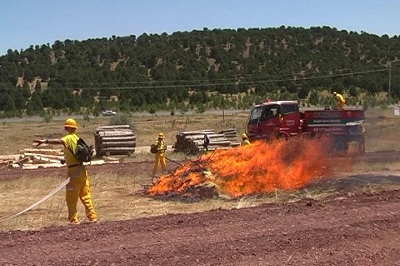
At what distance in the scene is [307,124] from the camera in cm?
2477

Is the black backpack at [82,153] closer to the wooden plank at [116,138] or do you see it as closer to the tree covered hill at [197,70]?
the wooden plank at [116,138]

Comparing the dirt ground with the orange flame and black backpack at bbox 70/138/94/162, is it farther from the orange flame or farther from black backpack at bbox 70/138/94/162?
the orange flame

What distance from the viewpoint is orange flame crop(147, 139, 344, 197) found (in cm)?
1575

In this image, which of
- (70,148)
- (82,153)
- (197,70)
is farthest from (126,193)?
(197,70)

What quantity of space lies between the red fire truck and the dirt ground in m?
13.5

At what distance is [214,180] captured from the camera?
16094 millimetres

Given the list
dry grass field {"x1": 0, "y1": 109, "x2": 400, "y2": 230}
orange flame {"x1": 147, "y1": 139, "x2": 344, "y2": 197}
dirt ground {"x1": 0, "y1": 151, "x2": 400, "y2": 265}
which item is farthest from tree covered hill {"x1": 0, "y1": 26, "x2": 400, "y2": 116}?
dirt ground {"x1": 0, "y1": 151, "x2": 400, "y2": 265}

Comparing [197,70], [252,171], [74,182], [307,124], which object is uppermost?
[197,70]

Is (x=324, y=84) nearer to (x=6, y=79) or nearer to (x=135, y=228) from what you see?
(x=6, y=79)

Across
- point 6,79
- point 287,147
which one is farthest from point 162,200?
point 6,79

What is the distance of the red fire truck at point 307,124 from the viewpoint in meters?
24.3

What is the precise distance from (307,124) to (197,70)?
8081 centimetres

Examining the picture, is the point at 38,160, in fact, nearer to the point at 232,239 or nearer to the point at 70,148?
the point at 70,148

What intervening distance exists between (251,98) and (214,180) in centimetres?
7114
